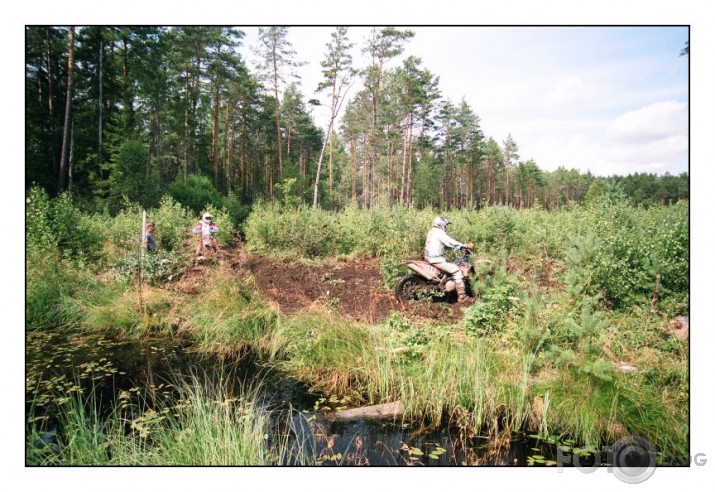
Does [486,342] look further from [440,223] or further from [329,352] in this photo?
[440,223]

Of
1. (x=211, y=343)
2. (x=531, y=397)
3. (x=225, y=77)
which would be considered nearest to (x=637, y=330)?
(x=531, y=397)

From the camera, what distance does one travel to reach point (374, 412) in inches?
150

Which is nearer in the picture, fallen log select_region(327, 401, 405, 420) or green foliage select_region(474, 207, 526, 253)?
fallen log select_region(327, 401, 405, 420)

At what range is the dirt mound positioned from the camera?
611cm

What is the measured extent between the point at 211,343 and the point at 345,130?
30499 millimetres

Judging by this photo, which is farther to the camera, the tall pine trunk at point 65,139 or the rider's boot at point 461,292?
the tall pine trunk at point 65,139

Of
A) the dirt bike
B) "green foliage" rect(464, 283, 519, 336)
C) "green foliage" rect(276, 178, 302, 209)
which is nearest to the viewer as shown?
"green foliage" rect(464, 283, 519, 336)

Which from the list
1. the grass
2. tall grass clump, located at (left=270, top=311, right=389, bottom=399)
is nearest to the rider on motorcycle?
the grass

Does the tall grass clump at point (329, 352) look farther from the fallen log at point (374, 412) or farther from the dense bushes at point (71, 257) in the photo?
the dense bushes at point (71, 257)


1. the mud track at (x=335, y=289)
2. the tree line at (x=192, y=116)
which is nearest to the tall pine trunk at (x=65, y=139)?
the tree line at (x=192, y=116)

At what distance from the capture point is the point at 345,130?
33906 millimetres

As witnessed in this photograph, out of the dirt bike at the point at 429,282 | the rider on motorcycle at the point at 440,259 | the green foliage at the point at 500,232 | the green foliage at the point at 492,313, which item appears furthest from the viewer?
the green foliage at the point at 500,232

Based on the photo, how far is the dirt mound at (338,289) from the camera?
6109 mm

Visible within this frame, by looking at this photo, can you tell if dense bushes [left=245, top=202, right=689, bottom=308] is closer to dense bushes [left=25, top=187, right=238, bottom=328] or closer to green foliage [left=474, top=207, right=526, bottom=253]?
green foliage [left=474, top=207, right=526, bottom=253]
